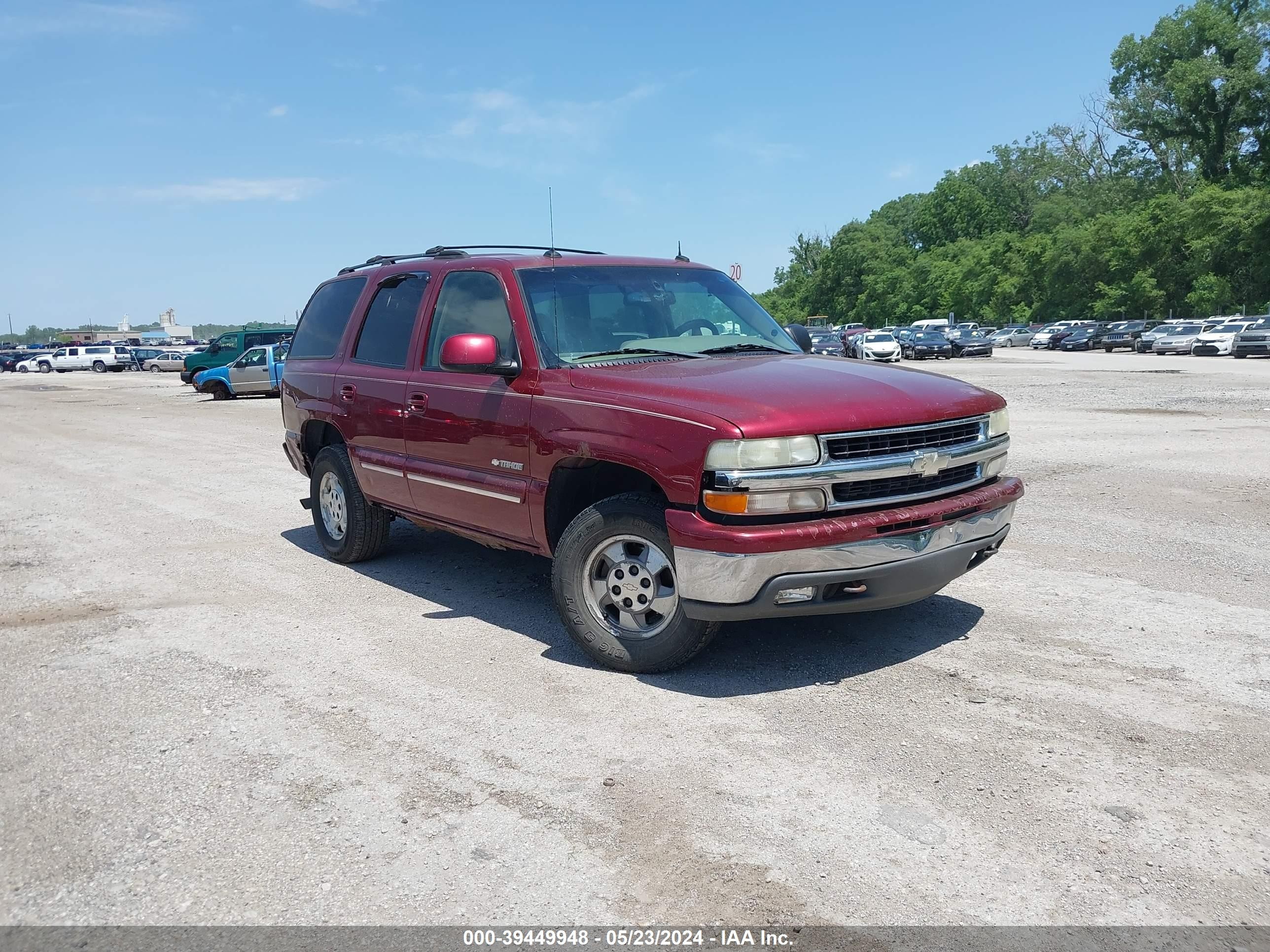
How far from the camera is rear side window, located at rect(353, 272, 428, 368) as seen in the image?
6.20 m

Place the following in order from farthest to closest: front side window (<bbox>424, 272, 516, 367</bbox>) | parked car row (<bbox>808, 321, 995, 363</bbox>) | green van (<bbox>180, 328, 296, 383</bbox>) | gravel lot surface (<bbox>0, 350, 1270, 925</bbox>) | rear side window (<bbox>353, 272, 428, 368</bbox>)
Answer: parked car row (<bbox>808, 321, 995, 363</bbox>) < green van (<bbox>180, 328, 296, 383</bbox>) < rear side window (<bbox>353, 272, 428, 368</bbox>) < front side window (<bbox>424, 272, 516, 367</bbox>) < gravel lot surface (<bbox>0, 350, 1270, 925</bbox>)

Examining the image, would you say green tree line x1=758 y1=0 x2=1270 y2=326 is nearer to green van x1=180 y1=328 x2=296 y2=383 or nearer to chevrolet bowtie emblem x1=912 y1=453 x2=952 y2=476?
green van x1=180 y1=328 x2=296 y2=383

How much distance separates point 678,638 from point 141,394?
109ft

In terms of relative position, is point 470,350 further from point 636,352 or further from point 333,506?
point 333,506

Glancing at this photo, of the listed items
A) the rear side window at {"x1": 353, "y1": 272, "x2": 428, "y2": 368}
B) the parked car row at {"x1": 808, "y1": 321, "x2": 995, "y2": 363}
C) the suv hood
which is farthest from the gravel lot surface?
the parked car row at {"x1": 808, "y1": 321, "x2": 995, "y2": 363}

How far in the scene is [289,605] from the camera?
605cm

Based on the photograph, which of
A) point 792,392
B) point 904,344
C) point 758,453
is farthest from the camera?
point 904,344

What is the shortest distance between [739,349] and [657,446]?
140cm

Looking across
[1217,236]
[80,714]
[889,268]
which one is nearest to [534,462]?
[80,714]

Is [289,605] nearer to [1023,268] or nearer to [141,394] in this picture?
[141,394]

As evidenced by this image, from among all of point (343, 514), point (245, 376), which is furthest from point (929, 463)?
point (245, 376)

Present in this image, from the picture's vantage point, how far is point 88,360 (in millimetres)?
66250

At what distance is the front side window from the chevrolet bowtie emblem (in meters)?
2.11

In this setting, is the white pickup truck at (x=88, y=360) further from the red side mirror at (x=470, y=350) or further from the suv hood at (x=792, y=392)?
the suv hood at (x=792, y=392)
